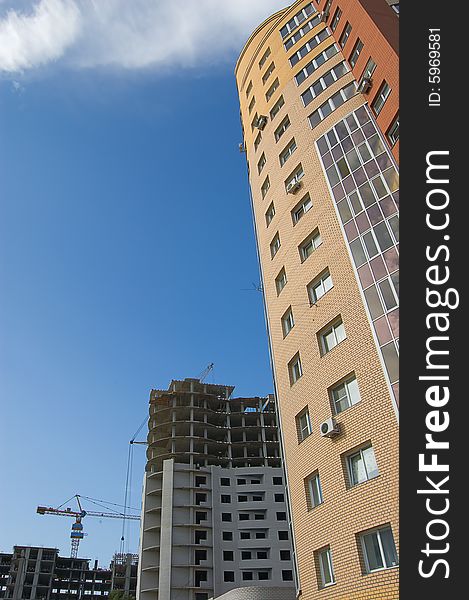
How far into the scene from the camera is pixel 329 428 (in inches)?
725

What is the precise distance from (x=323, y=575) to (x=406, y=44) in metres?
16.4

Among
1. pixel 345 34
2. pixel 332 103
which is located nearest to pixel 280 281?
pixel 332 103

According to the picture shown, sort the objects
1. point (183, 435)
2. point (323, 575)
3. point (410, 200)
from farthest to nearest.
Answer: point (183, 435)
point (323, 575)
point (410, 200)

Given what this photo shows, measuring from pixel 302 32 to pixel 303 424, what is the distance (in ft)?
81.3

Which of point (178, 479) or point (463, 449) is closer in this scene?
point (463, 449)

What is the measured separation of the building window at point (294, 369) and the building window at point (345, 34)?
1782 cm

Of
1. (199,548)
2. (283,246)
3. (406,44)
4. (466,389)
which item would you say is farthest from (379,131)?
(199,548)

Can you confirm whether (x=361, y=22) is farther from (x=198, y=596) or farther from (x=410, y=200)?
(x=198, y=596)

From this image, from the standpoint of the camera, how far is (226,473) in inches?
3049

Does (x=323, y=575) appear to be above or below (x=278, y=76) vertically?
below

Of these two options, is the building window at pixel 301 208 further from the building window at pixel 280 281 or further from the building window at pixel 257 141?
the building window at pixel 257 141

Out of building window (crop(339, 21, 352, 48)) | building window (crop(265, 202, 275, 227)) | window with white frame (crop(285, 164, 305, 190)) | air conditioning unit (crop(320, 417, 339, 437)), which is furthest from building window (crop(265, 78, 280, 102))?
air conditioning unit (crop(320, 417, 339, 437))

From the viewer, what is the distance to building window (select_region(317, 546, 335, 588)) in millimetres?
17531

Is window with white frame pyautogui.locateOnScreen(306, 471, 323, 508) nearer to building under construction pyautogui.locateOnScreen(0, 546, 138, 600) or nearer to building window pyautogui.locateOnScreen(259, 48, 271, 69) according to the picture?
building window pyautogui.locateOnScreen(259, 48, 271, 69)
